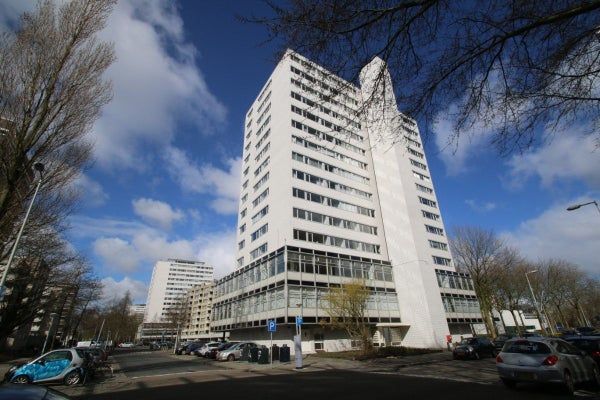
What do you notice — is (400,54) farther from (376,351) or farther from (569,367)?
(376,351)

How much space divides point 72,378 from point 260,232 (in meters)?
29.4

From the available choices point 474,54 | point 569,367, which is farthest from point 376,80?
point 569,367

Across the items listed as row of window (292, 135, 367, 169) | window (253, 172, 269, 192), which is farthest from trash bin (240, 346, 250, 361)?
row of window (292, 135, 367, 169)

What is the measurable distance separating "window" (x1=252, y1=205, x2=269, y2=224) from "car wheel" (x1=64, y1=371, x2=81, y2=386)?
2900 centimetres

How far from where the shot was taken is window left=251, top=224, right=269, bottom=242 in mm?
42250

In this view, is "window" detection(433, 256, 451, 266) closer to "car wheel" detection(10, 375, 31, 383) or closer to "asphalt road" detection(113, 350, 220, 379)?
"asphalt road" detection(113, 350, 220, 379)

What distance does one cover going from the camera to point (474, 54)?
5.43 metres

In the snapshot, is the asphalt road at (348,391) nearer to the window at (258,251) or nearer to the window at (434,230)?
the window at (258,251)

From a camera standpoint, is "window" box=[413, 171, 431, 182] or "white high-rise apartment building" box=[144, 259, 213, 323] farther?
"white high-rise apartment building" box=[144, 259, 213, 323]

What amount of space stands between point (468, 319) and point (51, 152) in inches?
1960

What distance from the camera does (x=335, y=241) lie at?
41.2 metres

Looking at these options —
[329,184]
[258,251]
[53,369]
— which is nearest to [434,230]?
[329,184]

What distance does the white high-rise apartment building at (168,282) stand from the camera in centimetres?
14715

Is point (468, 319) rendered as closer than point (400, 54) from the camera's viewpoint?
No
